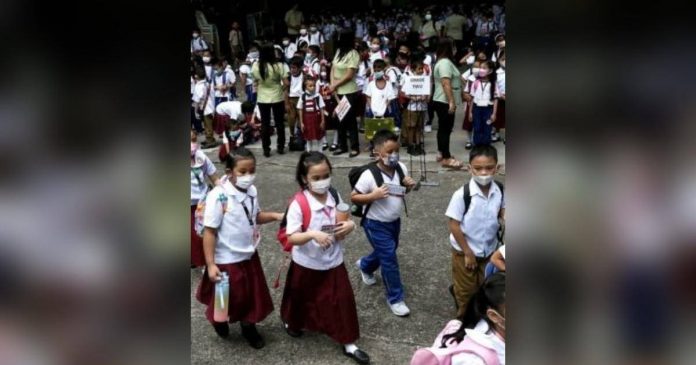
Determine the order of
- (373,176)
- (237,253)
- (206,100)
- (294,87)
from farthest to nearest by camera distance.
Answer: (206,100) < (294,87) < (373,176) < (237,253)

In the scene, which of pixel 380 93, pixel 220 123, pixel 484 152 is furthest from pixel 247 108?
pixel 484 152

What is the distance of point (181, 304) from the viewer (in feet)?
2.73

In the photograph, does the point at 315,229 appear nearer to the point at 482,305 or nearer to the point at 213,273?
the point at 213,273

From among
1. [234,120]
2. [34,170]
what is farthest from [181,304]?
[234,120]

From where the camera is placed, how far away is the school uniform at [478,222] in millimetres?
3781

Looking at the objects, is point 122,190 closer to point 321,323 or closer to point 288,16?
point 321,323

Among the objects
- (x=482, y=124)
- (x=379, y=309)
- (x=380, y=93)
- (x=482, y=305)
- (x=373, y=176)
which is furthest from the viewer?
(x=380, y=93)

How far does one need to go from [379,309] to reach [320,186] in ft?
3.98

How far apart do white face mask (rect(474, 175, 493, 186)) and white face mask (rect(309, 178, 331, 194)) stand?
0.90 m

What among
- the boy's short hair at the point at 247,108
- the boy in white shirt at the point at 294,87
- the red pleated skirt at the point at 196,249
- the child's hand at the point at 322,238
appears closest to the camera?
the child's hand at the point at 322,238

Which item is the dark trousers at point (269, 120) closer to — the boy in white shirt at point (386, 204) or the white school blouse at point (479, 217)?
the boy in white shirt at point (386, 204)

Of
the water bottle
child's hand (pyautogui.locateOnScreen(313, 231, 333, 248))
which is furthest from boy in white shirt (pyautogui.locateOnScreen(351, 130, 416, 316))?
the water bottle

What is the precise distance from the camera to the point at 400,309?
435cm

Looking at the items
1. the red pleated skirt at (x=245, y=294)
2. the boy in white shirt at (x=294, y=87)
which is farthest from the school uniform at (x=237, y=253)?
the boy in white shirt at (x=294, y=87)
